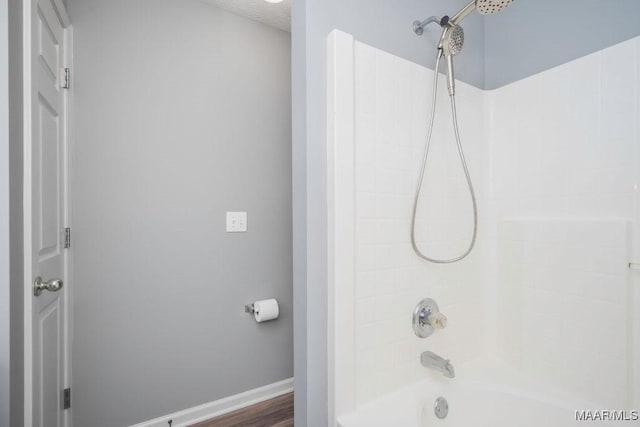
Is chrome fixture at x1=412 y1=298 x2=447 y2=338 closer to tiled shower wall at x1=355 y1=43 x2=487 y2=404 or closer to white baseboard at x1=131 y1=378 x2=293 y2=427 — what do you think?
tiled shower wall at x1=355 y1=43 x2=487 y2=404

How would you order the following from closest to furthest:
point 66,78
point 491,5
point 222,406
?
1. point 491,5
2. point 66,78
3. point 222,406

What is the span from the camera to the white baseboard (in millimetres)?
1756

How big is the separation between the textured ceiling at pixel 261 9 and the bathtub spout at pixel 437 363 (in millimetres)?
2051

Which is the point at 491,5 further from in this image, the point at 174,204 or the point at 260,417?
the point at 260,417

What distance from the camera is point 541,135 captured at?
135 centimetres

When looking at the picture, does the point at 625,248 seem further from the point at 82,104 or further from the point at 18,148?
the point at 82,104

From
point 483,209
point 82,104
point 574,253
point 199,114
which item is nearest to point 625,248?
point 574,253

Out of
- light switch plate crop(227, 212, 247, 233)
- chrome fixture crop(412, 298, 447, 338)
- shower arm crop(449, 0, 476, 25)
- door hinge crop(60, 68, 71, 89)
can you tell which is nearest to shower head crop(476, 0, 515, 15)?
shower arm crop(449, 0, 476, 25)

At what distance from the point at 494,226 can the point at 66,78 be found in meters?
2.21

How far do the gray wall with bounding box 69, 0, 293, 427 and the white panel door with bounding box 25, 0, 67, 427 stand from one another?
0.10 m

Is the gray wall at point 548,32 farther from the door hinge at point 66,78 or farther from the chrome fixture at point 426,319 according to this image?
the door hinge at point 66,78

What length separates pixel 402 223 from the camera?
123cm

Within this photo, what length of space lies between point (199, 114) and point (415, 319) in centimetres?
163

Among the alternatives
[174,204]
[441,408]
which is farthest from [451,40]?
[174,204]
